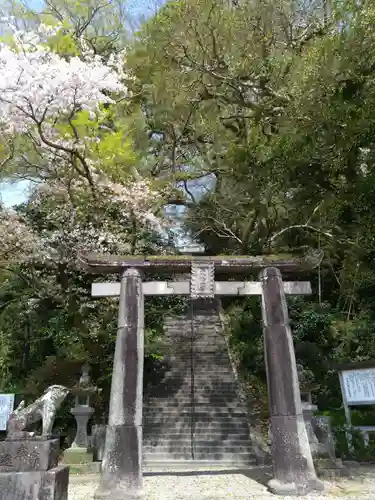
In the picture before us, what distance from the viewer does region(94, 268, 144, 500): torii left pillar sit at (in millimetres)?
7137

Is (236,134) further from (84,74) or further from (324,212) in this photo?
(84,74)

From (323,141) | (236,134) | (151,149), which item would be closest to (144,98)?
(151,149)

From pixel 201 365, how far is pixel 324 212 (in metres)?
7.10

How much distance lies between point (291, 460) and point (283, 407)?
0.86 meters

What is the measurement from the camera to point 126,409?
7598mm

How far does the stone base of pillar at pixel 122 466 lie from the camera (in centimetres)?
704

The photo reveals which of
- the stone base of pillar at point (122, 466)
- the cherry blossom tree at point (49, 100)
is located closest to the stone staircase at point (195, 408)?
the stone base of pillar at point (122, 466)

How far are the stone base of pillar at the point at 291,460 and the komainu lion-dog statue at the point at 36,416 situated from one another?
152 inches

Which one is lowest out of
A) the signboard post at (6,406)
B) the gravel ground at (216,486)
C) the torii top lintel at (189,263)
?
the gravel ground at (216,486)

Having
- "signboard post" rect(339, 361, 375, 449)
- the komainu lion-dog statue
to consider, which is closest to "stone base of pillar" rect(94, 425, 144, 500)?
the komainu lion-dog statue

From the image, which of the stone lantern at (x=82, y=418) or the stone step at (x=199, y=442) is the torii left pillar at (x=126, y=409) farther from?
the stone step at (x=199, y=442)

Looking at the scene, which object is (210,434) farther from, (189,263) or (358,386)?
(189,263)

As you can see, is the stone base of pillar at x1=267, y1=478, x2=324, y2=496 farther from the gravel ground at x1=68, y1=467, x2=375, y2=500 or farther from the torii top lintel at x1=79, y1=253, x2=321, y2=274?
the torii top lintel at x1=79, y1=253, x2=321, y2=274

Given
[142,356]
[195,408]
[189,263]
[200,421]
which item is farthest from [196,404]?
[189,263]
